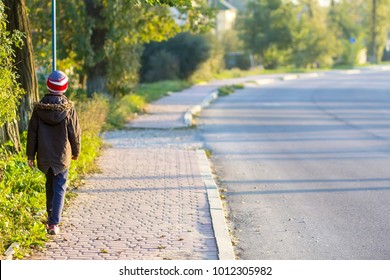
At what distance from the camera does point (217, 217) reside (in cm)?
935

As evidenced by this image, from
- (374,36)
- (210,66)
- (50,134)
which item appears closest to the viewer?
(50,134)

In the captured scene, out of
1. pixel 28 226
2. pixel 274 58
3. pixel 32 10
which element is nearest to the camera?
pixel 28 226

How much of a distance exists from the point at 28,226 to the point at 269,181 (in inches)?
194

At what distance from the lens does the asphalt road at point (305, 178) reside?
8.54 m

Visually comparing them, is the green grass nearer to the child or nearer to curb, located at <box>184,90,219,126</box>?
curb, located at <box>184,90,219,126</box>

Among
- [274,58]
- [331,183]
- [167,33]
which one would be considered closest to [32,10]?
[167,33]

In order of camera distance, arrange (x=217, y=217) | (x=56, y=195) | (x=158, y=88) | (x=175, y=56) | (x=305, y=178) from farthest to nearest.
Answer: (x=175, y=56), (x=158, y=88), (x=305, y=178), (x=217, y=217), (x=56, y=195)

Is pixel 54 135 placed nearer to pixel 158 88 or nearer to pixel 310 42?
pixel 158 88

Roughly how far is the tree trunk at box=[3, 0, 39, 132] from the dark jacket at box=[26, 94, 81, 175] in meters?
3.65

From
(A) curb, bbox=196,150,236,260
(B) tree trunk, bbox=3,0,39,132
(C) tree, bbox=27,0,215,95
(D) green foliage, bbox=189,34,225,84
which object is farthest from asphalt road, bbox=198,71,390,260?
(D) green foliage, bbox=189,34,225,84

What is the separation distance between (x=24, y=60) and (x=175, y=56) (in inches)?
1112

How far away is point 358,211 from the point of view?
396 inches

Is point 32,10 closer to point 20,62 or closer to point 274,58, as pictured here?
point 20,62

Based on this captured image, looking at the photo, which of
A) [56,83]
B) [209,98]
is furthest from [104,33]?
[56,83]
